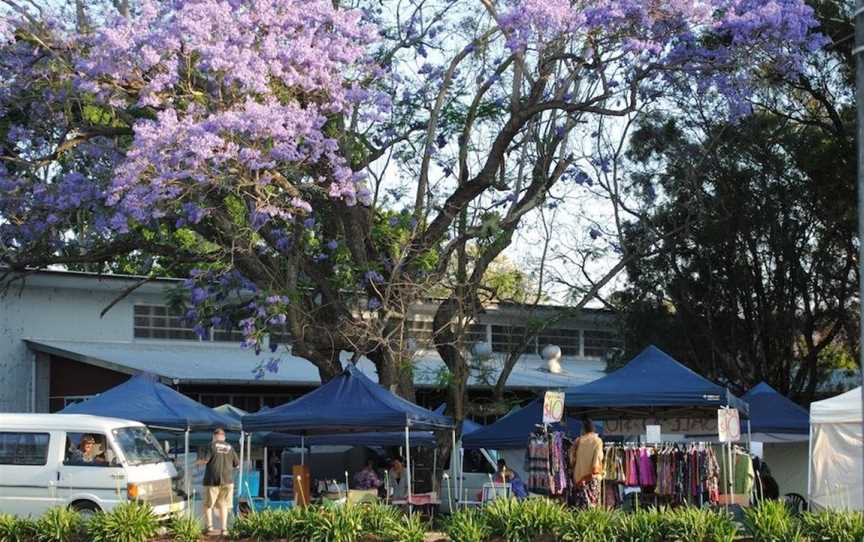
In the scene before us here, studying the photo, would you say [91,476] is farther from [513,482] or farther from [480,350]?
[480,350]

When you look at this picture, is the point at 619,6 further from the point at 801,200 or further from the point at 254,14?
the point at 801,200

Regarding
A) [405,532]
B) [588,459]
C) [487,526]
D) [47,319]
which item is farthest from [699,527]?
[47,319]

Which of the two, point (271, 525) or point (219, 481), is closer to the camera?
point (271, 525)

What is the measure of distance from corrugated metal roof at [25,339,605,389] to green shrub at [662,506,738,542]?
1207 cm

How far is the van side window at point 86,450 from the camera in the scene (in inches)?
740

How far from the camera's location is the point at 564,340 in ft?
128

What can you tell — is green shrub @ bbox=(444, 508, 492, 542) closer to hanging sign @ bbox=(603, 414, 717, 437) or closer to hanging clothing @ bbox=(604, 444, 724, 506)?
hanging clothing @ bbox=(604, 444, 724, 506)

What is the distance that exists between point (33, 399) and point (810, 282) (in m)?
17.4

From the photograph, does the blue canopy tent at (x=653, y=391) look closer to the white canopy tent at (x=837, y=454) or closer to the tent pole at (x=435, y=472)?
the white canopy tent at (x=837, y=454)

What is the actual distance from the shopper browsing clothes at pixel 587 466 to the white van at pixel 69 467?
5.61 meters

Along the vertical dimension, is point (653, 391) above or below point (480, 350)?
below

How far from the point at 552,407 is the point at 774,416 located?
6.84 metres

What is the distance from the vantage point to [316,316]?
74.4 feet

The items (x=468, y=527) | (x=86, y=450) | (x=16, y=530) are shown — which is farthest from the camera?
(x=86, y=450)
